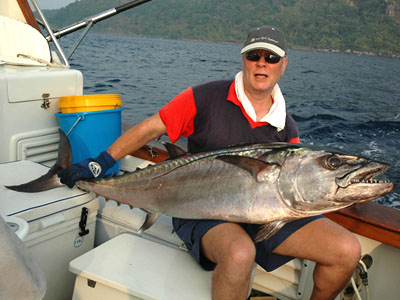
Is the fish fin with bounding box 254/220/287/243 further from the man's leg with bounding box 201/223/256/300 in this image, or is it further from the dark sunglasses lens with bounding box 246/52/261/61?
the dark sunglasses lens with bounding box 246/52/261/61

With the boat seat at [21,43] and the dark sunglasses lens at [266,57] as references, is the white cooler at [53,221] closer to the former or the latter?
the dark sunglasses lens at [266,57]

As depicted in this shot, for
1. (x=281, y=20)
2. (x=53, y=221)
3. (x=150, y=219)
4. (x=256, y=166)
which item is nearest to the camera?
(x=256, y=166)

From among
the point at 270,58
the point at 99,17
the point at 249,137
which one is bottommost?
the point at 249,137

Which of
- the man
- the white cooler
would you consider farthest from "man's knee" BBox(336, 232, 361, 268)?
the white cooler

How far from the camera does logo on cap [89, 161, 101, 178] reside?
227cm

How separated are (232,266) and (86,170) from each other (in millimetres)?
1019

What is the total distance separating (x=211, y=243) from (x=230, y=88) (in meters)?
0.95

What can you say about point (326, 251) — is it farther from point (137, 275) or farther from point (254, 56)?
point (254, 56)

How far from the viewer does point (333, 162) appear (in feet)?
5.96

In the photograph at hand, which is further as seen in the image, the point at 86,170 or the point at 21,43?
the point at 21,43

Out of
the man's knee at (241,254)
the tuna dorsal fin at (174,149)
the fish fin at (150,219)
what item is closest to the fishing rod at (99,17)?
the tuna dorsal fin at (174,149)

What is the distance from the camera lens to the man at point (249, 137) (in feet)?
6.43

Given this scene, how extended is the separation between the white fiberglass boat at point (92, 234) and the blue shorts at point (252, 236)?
0.23 feet

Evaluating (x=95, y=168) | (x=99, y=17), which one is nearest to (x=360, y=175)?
(x=95, y=168)
